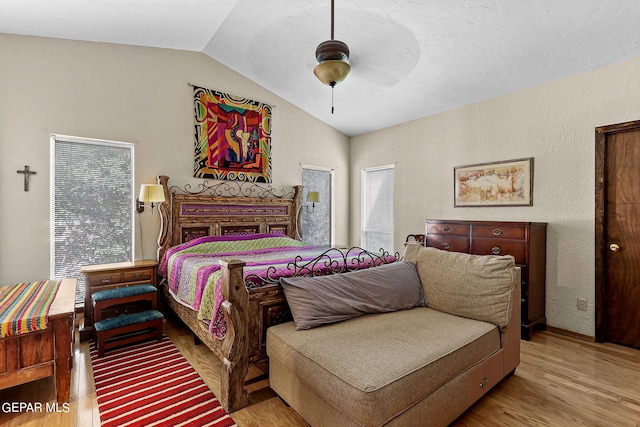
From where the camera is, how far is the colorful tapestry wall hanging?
4.21 m

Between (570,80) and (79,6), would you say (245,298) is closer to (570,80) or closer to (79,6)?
(79,6)

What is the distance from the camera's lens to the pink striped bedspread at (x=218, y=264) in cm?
224

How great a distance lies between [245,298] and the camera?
79.7 inches

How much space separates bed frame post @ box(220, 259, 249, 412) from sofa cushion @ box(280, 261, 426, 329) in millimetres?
311

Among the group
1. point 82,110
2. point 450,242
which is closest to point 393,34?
point 450,242

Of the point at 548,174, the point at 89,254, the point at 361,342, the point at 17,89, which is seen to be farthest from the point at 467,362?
the point at 17,89

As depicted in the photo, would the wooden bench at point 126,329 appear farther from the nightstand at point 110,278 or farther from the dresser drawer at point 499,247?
the dresser drawer at point 499,247

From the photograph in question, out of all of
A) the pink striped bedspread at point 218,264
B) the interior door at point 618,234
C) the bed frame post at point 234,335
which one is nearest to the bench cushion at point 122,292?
the pink striped bedspread at point 218,264

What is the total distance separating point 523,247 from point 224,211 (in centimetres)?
355

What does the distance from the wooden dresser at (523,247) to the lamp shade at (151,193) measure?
3404 mm

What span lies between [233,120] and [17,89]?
2216 mm

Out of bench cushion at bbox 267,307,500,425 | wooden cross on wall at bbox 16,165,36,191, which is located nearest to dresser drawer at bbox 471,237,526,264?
bench cushion at bbox 267,307,500,425

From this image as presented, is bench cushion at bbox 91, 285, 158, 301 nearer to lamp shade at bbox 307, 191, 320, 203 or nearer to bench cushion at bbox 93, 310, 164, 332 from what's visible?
bench cushion at bbox 93, 310, 164, 332

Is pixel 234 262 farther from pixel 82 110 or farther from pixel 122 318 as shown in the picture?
pixel 82 110
